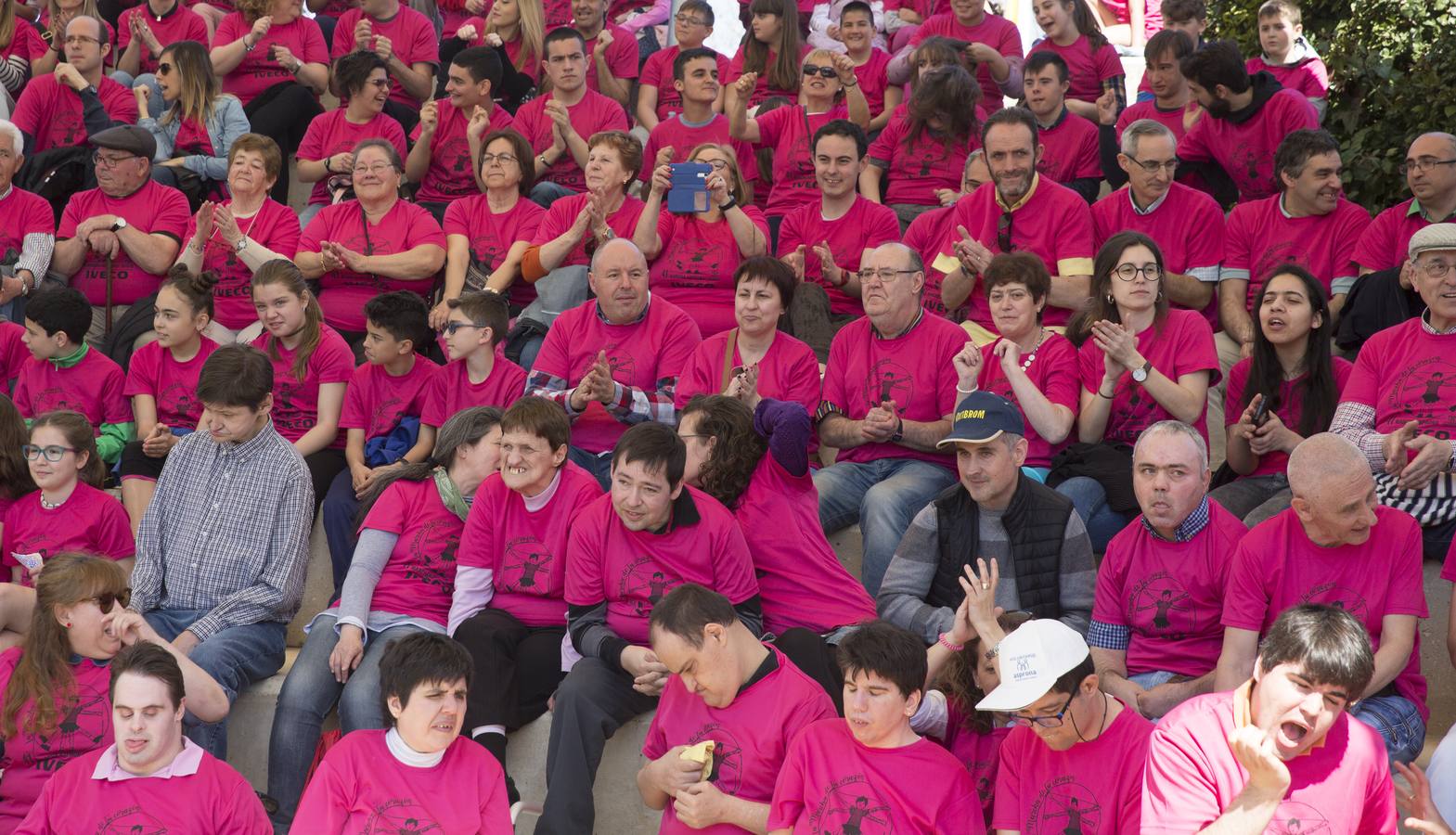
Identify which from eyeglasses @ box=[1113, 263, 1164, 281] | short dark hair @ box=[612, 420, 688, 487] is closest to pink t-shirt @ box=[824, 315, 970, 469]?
eyeglasses @ box=[1113, 263, 1164, 281]

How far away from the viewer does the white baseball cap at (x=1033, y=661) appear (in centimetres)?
334

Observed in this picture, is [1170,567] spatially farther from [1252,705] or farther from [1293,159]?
[1293,159]

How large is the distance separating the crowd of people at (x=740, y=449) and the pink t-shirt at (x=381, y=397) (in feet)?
0.06

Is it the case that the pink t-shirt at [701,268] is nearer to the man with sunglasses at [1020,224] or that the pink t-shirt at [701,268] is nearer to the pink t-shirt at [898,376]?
the man with sunglasses at [1020,224]

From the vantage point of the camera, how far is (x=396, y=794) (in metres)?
3.95

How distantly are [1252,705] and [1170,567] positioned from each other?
3.51ft

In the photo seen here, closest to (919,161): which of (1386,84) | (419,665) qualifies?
(1386,84)

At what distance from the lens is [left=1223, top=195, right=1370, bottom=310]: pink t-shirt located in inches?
244

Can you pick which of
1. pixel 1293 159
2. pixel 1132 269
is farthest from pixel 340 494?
pixel 1293 159

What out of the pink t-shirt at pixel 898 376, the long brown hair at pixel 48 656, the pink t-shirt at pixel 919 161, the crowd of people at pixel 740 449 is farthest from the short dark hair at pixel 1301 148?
the long brown hair at pixel 48 656

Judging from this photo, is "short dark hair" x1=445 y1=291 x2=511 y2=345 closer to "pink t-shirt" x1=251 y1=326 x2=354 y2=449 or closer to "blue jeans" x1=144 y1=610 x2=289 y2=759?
"pink t-shirt" x1=251 y1=326 x2=354 y2=449

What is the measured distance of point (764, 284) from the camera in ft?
18.2

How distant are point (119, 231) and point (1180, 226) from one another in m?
4.61

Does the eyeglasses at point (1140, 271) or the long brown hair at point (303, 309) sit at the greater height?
the eyeglasses at point (1140, 271)
